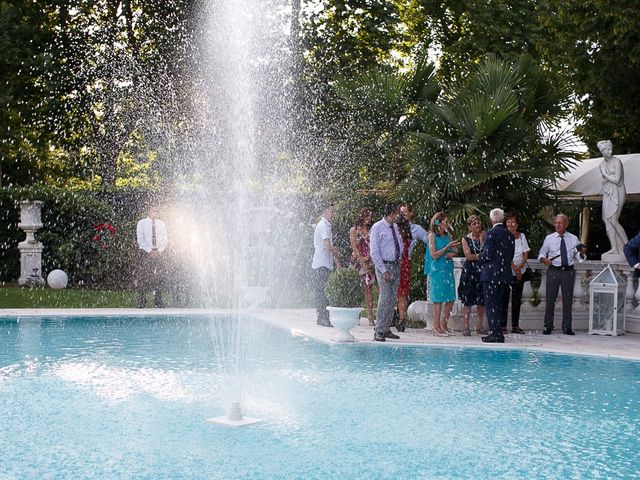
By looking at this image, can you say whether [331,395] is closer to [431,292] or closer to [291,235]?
[431,292]

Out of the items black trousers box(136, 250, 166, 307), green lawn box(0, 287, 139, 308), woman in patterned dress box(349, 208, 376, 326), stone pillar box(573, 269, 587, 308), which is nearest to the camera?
woman in patterned dress box(349, 208, 376, 326)

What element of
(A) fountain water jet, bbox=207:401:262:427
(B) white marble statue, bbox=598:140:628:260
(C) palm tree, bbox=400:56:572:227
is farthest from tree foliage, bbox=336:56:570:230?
(A) fountain water jet, bbox=207:401:262:427

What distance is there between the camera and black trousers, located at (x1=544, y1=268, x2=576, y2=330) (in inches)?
492

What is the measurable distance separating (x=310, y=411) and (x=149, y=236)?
8531mm

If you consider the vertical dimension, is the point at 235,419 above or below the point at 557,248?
below

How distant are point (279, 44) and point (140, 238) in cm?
1070

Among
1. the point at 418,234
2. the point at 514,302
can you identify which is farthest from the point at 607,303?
the point at 418,234

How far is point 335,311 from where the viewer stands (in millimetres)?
10805

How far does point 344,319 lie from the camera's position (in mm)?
10812

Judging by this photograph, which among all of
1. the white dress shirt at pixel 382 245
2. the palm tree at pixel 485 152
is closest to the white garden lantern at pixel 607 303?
the palm tree at pixel 485 152

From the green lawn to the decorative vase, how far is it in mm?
6123

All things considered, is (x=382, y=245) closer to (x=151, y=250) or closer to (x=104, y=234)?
(x=151, y=250)

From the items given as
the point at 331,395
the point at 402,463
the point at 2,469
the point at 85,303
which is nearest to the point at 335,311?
the point at 331,395

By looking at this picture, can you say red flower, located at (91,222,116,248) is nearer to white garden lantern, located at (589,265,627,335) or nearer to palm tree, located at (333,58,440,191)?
palm tree, located at (333,58,440,191)
